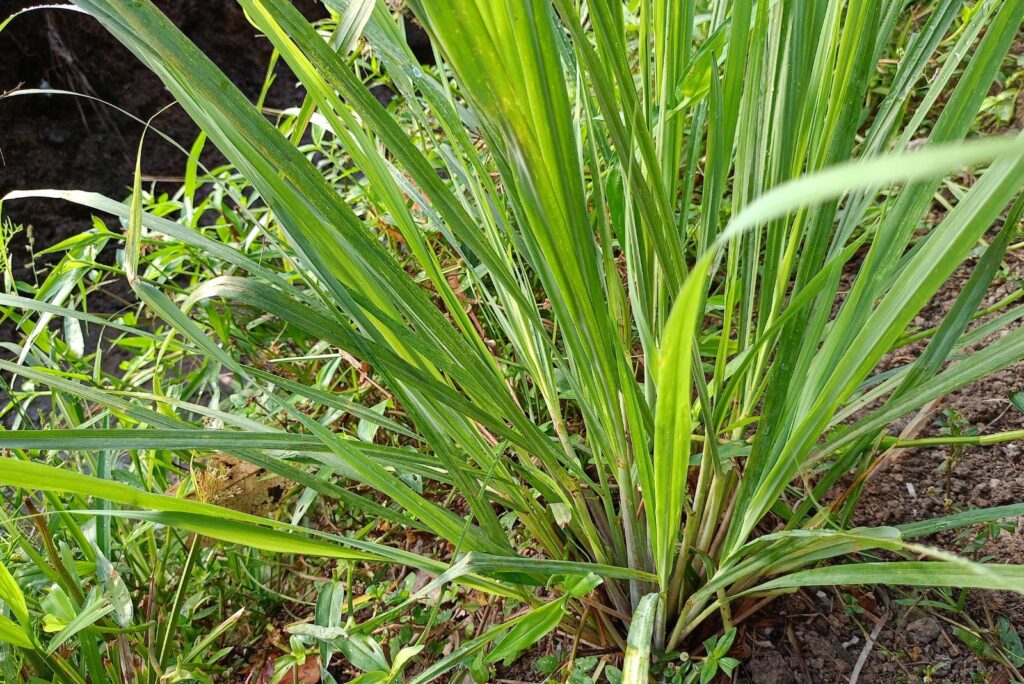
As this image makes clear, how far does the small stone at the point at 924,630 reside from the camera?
26.3 inches

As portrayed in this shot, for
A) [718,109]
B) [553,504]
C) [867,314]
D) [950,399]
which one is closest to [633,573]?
[553,504]

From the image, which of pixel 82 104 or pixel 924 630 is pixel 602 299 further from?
pixel 82 104

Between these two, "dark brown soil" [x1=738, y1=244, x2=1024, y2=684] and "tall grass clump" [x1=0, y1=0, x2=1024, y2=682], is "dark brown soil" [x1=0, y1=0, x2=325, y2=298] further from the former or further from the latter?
"dark brown soil" [x1=738, y1=244, x2=1024, y2=684]

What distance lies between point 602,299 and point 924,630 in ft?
1.54

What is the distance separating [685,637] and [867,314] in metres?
0.34

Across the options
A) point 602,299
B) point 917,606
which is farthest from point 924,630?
point 602,299

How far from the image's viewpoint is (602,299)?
19.5 inches

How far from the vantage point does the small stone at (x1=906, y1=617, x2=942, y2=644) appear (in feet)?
2.19

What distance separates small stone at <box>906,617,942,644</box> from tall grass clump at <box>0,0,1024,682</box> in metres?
0.06

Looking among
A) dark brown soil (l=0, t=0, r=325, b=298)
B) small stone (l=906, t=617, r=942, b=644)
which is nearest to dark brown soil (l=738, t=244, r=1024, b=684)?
small stone (l=906, t=617, r=942, b=644)

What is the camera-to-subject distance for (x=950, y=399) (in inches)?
32.5

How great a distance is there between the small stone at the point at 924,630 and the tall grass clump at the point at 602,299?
6 cm

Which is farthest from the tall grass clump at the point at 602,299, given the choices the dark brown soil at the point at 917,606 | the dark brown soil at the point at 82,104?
the dark brown soil at the point at 82,104

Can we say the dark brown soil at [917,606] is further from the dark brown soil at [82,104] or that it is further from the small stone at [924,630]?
the dark brown soil at [82,104]
